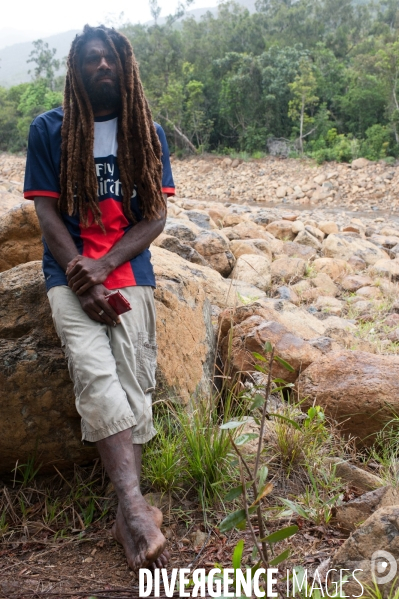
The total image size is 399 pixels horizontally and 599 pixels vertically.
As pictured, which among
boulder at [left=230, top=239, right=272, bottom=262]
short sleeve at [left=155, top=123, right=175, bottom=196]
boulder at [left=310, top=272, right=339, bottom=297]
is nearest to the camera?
short sleeve at [left=155, top=123, right=175, bottom=196]

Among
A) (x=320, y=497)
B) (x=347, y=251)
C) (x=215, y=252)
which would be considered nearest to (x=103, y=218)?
(x=320, y=497)

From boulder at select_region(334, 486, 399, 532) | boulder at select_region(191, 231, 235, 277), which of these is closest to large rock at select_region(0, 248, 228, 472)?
boulder at select_region(334, 486, 399, 532)

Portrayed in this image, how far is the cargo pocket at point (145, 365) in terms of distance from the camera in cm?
210

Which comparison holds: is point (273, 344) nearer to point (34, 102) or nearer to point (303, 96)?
point (303, 96)

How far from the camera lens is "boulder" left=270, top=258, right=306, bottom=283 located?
21.5 ft

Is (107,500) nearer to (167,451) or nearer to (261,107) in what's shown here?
(167,451)

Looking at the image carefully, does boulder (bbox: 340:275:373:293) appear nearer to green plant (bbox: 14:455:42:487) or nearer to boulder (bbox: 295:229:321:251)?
boulder (bbox: 295:229:321:251)

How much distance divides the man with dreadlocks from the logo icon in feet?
2.48

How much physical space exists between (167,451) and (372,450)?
2.93 feet

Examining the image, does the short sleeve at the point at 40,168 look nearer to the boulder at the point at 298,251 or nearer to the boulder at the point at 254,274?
the boulder at the point at 254,274

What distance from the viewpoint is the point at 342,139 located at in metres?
25.4

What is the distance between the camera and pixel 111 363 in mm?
1939

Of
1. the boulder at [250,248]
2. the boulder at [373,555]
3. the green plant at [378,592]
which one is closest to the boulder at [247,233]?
the boulder at [250,248]

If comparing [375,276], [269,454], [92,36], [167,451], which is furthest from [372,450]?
[375,276]
